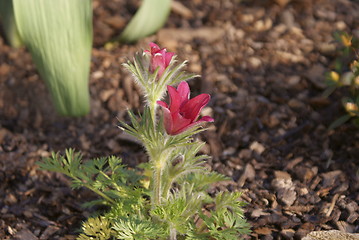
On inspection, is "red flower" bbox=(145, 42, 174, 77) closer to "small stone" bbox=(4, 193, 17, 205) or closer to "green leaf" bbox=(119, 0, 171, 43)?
"small stone" bbox=(4, 193, 17, 205)

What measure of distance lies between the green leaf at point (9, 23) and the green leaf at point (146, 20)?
2.00ft

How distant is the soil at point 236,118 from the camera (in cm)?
223

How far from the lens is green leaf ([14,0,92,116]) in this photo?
2490 mm

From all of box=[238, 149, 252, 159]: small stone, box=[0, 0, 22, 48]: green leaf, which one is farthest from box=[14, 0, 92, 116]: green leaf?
box=[238, 149, 252, 159]: small stone

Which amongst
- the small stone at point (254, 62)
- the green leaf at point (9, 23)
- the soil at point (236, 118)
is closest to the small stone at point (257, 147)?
the soil at point (236, 118)

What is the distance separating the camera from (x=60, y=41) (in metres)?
2.57

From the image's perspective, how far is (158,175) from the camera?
1.84m

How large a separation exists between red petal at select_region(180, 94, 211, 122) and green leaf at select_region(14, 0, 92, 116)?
111 centimetres

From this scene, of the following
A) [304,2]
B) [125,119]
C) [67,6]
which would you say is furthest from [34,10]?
[304,2]

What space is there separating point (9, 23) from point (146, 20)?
0.79 meters

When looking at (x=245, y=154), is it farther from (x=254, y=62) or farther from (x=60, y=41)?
(x=60, y=41)

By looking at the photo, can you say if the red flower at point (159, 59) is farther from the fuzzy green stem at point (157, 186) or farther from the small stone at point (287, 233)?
the small stone at point (287, 233)


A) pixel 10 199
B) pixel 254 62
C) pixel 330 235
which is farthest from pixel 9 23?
pixel 330 235

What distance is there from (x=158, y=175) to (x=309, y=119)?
1.15m
